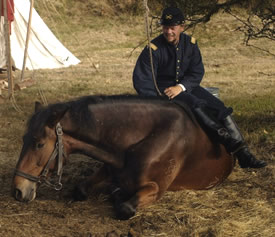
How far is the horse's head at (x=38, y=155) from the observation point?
3.68 m

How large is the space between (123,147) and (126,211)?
0.54 metres

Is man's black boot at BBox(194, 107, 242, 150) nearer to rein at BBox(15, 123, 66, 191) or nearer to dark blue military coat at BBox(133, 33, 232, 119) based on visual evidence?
dark blue military coat at BBox(133, 33, 232, 119)

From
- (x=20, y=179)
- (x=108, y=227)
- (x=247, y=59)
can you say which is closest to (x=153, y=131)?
(x=108, y=227)

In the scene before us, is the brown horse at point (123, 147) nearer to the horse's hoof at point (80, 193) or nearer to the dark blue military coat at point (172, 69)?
the horse's hoof at point (80, 193)

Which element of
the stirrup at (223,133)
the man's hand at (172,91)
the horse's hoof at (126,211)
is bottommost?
the horse's hoof at (126,211)

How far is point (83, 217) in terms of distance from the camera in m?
4.08

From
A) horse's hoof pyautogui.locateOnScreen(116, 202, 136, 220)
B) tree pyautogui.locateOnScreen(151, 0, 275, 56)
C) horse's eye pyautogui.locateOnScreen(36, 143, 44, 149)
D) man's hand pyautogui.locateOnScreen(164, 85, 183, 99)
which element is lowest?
horse's hoof pyautogui.locateOnScreen(116, 202, 136, 220)

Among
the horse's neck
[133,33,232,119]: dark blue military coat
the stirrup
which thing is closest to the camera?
the horse's neck

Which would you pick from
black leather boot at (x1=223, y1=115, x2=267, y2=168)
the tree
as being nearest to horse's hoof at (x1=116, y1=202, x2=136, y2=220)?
black leather boot at (x1=223, y1=115, x2=267, y2=168)

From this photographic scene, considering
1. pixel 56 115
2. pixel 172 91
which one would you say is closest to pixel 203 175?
pixel 172 91

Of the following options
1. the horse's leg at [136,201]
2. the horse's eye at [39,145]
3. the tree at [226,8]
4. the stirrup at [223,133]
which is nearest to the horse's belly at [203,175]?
the stirrup at [223,133]

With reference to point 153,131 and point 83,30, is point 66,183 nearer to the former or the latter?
point 153,131

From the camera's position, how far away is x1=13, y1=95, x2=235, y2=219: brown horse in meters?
3.71

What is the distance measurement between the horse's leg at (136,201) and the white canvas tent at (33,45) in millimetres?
9993
